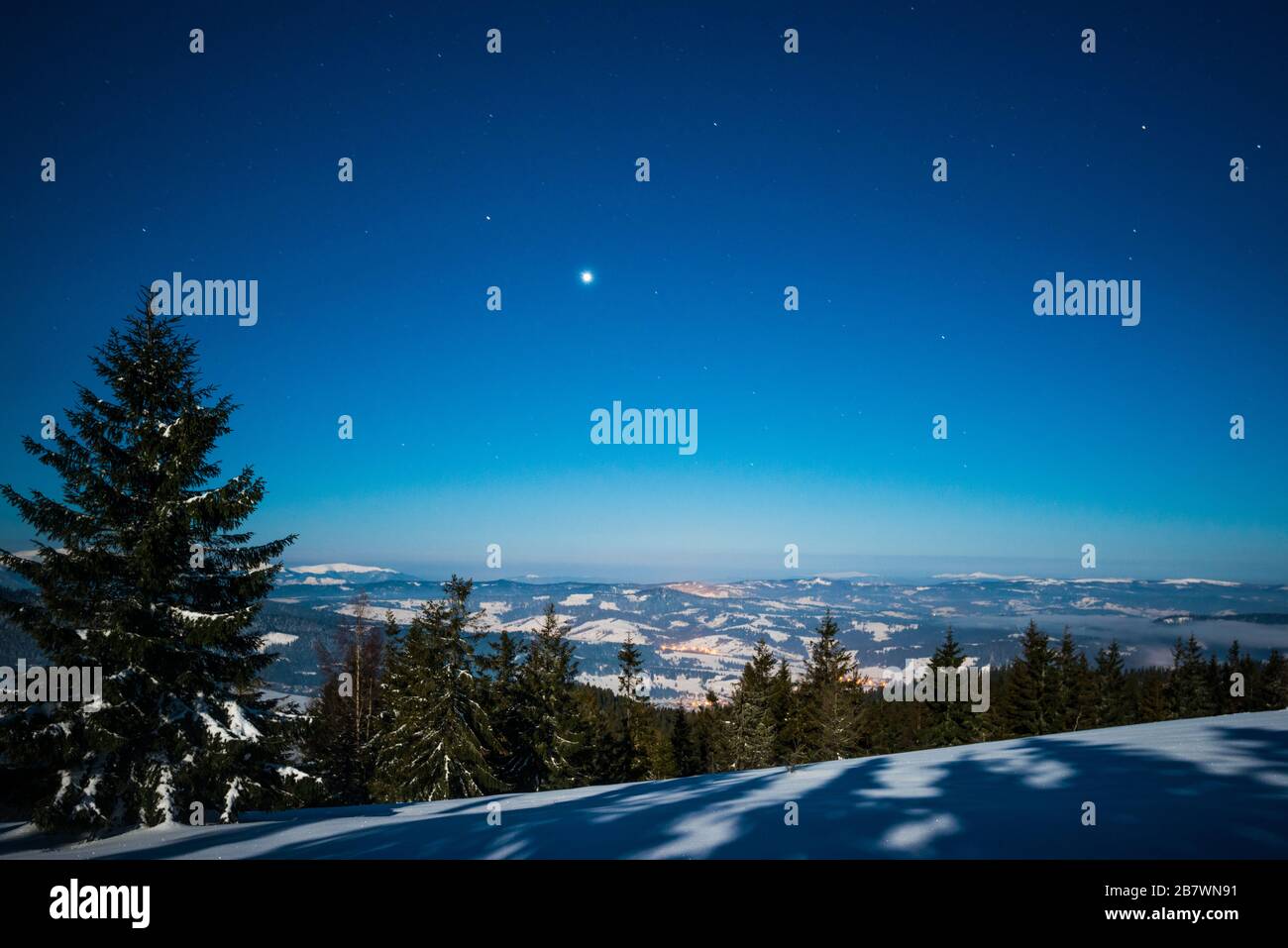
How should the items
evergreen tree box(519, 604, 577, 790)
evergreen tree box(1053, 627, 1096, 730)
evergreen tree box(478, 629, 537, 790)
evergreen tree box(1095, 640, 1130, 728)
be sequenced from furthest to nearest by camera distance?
evergreen tree box(1095, 640, 1130, 728) → evergreen tree box(1053, 627, 1096, 730) → evergreen tree box(478, 629, 537, 790) → evergreen tree box(519, 604, 577, 790)

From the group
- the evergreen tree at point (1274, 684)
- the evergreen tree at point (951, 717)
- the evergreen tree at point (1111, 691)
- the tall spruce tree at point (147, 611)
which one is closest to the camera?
the tall spruce tree at point (147, 611)

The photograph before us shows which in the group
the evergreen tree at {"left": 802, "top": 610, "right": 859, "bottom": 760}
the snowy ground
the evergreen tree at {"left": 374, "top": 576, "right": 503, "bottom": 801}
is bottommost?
the evergreen tree at {"left": 802, "top": 610, "right": 859, "bottom": 760}

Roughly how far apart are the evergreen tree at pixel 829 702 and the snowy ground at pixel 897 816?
28304mm

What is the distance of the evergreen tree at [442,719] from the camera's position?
75.7ft

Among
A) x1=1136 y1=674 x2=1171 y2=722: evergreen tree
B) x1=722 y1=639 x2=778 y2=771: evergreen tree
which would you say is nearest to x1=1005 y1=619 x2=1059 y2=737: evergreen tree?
x1=722 y1=639 x2=778 y2=771: evergreen tree

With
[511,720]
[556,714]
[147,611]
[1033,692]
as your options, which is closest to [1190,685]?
[1033,692]

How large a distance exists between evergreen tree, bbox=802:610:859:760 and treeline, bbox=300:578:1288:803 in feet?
0.42

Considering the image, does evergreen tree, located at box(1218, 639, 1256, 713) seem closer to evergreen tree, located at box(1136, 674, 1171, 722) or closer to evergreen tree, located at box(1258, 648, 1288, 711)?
evergreen tree, located at box(1258, 648, 1288, 711)

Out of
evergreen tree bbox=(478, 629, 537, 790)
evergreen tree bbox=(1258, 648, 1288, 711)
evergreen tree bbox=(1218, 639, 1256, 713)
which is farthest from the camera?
evergreen tree bbox=(1218, 639, 1256, 713)

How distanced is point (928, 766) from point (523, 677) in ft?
90.0

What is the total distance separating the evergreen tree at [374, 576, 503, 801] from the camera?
75.7ft

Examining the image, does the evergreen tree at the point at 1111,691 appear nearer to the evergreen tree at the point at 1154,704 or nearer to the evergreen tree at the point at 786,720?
the evergreen tree at the point at 1154,704

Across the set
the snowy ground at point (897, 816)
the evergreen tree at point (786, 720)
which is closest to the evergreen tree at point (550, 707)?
the evergreen tree at point (786, 720)
